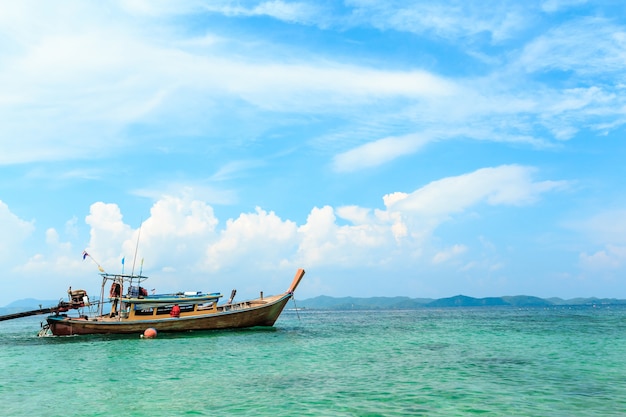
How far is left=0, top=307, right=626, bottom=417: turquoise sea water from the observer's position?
14836 millimetres

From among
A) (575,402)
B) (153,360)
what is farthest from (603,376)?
(153,360)

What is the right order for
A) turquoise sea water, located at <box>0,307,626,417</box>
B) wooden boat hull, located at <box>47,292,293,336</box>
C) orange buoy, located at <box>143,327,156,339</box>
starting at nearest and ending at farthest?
turquoise sea water, located at <box>0,307,626,417</box> → orange buoy, located at <box>143,327,156,339</box> → wooden boat hull, located at <box>47,292,293,336</box>

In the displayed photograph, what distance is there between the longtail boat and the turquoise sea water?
7271 millimetres

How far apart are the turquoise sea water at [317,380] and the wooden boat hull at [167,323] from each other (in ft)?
23.4

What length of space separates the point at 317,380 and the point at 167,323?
24.5m

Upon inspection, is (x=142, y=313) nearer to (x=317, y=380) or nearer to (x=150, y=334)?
(x=150, y=334)

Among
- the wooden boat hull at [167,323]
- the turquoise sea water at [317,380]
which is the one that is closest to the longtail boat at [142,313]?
the wooden boat hull at [167,323]

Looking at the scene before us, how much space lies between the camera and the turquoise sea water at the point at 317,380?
1484cm

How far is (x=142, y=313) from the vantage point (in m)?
40.5

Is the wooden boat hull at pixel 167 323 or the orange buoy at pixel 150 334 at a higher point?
the wooden boat hull at pixel 167 323

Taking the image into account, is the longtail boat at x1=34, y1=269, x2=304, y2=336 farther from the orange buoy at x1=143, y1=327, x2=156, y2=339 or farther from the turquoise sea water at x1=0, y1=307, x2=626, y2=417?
the turquoise sea water at x1=0, y1=307, x2=626, y2=417

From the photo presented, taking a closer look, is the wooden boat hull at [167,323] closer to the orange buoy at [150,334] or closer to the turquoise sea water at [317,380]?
the orange buoy at [150,334]

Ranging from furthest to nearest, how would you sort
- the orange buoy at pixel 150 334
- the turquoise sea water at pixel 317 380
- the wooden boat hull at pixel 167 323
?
1. the wooden boat hull at pixel 167 323
2. the orange buoy at pixel 150 334
3. the turquoise sea water at pixel 317 380

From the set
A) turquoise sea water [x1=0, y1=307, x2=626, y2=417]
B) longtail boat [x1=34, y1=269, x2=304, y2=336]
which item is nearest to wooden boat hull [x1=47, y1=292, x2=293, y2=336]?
longtail boat [x1=34, y1=269, x2=304, y2=336]
